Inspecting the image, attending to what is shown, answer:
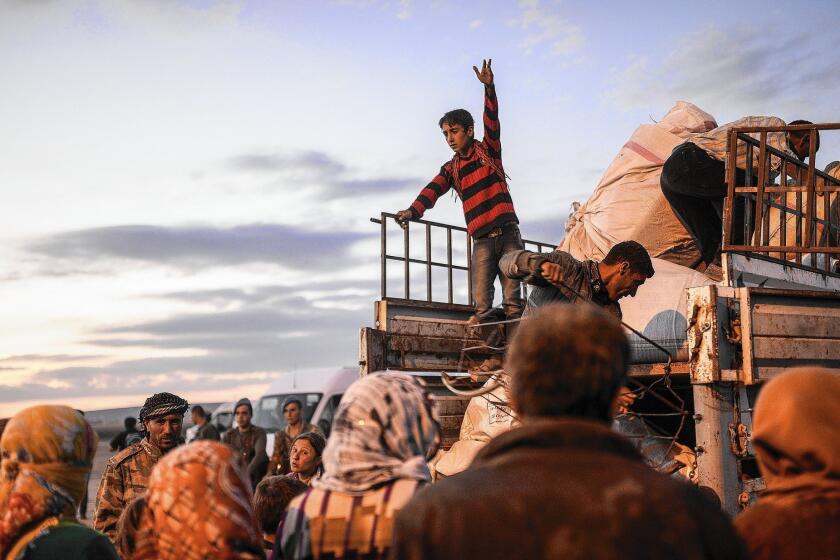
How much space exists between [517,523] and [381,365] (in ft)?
15.5

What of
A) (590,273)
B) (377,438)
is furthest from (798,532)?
(590,273)

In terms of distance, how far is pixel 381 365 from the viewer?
20.9ft

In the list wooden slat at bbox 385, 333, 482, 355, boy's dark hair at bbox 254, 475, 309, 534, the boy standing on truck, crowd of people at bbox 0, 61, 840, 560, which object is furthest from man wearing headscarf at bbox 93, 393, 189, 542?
the boy standing on truck

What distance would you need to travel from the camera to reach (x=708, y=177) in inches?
269

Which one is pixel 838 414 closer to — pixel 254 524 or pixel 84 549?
pixel 254 524

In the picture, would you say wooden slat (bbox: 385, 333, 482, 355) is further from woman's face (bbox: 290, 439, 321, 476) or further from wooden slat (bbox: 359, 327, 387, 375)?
woman's face (bbox: 290, 439, 321, 476)

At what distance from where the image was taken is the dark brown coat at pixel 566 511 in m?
1.67

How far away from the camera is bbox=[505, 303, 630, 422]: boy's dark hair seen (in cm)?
181

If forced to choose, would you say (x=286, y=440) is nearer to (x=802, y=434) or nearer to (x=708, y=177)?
(x=708, y=177)

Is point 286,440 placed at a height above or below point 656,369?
below

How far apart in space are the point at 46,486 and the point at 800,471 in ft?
6.32

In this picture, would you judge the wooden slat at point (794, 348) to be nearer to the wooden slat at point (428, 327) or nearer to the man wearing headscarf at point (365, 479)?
the wooden slat at point (428, 327)

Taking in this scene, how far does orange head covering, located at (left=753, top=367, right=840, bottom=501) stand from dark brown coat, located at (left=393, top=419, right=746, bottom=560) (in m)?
0.42

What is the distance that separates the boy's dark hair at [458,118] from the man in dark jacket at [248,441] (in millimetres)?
4480
